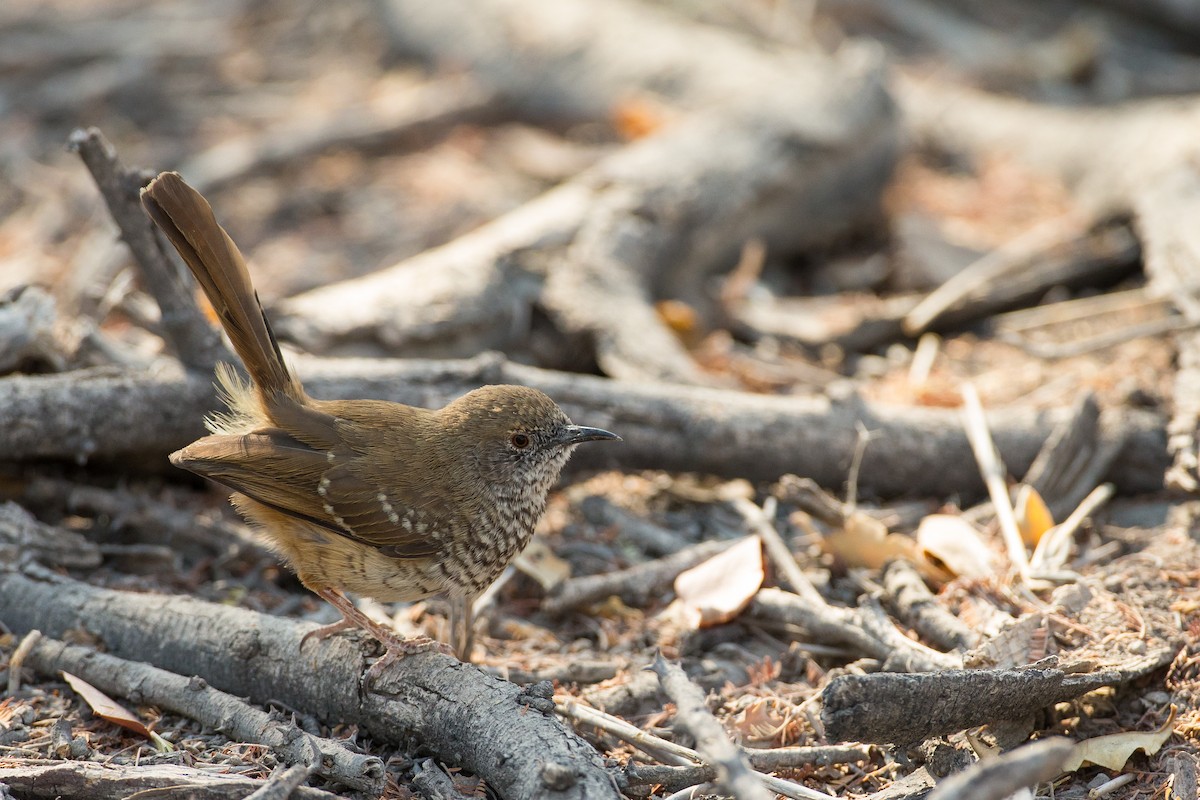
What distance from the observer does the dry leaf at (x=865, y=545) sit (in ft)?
13.5

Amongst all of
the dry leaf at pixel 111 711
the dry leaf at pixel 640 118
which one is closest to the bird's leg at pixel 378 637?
the dry leaf at pixel 111 711

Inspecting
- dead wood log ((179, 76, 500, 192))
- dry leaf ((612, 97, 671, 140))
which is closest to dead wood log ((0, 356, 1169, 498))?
dead wood log ((179, 76, 500, 192))

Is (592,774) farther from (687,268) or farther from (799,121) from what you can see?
(799,121)

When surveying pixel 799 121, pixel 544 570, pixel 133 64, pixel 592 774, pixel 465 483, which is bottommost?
pixel 544 570

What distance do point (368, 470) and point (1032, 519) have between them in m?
2.48

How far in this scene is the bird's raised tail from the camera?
11.4 feet

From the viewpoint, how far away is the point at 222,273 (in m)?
3.61

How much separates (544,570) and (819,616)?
1134 mm

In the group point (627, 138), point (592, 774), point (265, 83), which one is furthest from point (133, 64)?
point (592, 774)

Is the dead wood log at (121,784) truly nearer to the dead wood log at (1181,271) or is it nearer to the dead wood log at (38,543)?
the dead wood log at (38,543)

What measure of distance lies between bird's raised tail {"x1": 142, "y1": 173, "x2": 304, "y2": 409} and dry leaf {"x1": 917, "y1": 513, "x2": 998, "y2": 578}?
2.41 metres

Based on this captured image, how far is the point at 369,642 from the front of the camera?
3.51 meters

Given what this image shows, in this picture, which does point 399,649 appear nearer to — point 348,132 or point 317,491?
point 317,491

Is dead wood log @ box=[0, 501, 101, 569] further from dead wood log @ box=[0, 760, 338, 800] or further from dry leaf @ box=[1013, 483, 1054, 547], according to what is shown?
dry leaf @ box=[1013, 483, 1054, 547]
